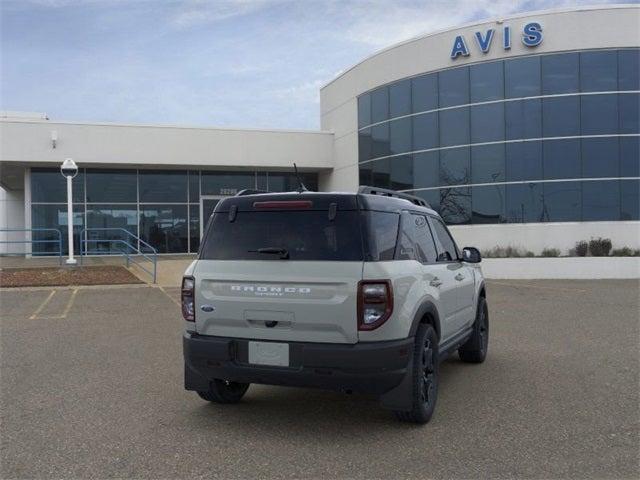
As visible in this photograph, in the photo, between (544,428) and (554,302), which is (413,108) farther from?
(544,428)

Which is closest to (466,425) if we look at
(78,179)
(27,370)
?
(27,370)

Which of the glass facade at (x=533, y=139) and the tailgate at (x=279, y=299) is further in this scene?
the glass facade at (x=533, y=139)

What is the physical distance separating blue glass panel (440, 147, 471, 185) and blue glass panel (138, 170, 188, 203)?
10.9 meters

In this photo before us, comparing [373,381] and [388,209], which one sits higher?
[388,209]

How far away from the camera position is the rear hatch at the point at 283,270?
465 cm

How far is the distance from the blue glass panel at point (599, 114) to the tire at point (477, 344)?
1533 centimetres

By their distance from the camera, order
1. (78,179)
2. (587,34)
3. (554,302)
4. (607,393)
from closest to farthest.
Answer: (607,393) < (554,302) < (587,34) < (78,179)

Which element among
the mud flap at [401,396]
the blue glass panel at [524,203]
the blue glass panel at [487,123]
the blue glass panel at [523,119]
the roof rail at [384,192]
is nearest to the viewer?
the mud flap at [401,396]

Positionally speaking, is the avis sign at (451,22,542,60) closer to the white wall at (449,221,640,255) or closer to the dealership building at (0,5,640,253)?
the dealership building at (0,5,640,253)

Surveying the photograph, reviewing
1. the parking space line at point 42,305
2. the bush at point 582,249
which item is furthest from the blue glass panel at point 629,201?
the parking space line at point 42,305

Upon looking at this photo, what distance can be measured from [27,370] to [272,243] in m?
3.94

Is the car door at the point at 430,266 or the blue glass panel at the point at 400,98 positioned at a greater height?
the blue glass panel at the point at 400,98

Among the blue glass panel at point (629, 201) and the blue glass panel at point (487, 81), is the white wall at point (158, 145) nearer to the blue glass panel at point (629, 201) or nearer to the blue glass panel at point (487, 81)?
the blue glass panel at point (487, 81)

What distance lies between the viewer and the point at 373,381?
15.0 feet
